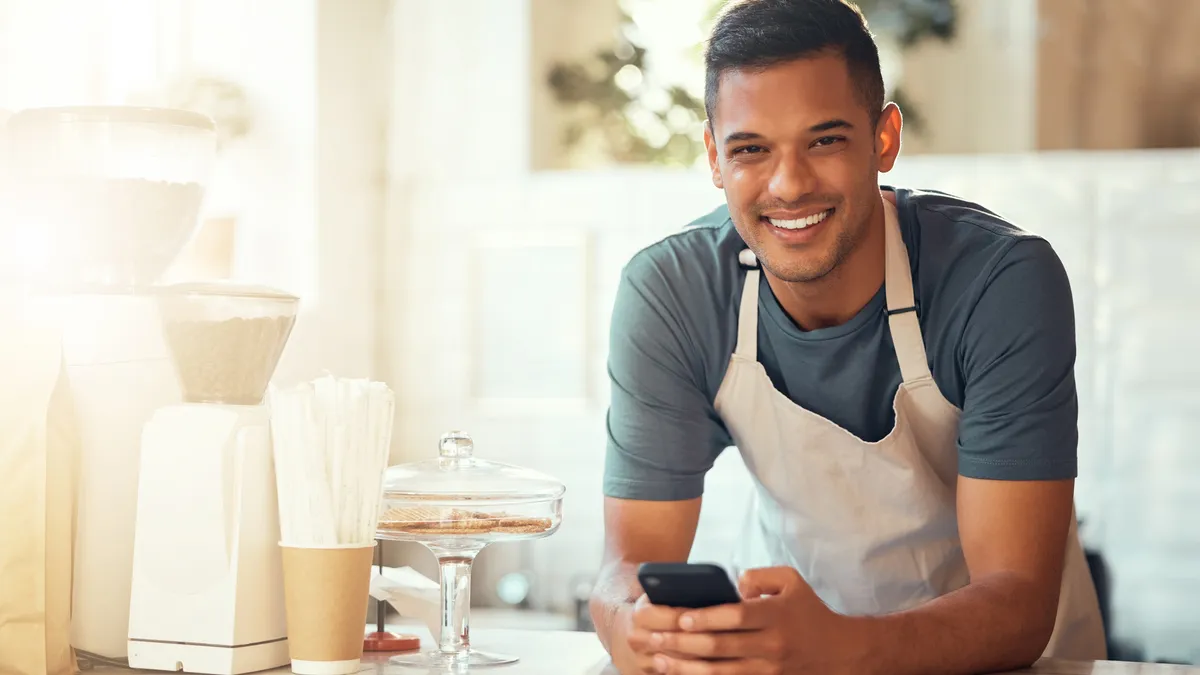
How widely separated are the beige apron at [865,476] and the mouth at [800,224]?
0.45 ft

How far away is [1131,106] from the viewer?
3.47 meters

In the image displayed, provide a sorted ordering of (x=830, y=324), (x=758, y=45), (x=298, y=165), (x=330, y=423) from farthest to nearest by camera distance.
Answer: (x=298, y=165) < (x=830, y=324) < (x=758, y=45) < (x=330, y=423)

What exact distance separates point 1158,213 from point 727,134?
220cm

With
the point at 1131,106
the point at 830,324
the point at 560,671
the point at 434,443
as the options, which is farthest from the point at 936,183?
the point at 560,671

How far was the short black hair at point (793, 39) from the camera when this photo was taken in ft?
5.31

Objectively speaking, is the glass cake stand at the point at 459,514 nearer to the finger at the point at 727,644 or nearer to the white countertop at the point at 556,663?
the white countertop at the point at 556,663

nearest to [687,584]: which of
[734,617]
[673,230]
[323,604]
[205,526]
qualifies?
[734,617]

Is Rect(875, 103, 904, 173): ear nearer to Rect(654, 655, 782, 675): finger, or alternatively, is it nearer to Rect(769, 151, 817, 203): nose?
Rect(769, 151, 817, 203): nose

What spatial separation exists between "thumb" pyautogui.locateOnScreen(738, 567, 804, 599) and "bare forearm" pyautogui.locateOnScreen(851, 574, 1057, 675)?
0.28ft

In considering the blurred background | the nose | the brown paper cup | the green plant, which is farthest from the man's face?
the green plant

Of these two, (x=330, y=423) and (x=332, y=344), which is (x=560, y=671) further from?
(x=332, y=344)

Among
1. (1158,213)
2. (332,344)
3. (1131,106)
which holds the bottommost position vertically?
(332,344)

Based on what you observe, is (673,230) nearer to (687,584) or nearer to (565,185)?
(565,185)

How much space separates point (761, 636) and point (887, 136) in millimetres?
773
